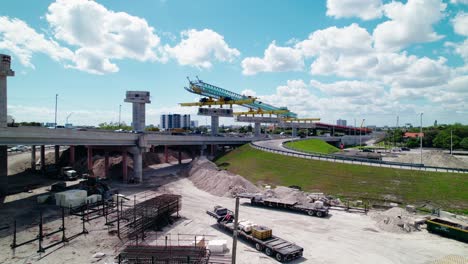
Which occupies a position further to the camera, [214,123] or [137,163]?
[214,123]

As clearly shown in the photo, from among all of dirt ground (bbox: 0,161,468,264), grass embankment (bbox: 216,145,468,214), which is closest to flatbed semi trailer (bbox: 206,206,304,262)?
dirt ground (bbox: 0,161,468,264)

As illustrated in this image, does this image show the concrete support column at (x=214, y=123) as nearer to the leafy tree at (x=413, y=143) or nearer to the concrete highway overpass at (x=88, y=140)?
the concrete highway overpass at (x=88, y=140)

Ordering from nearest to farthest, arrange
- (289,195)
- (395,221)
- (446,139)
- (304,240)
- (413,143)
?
1. (304,240)
2. (395,221)
3. (289,195)
4. (446,139)
5. (413,143)

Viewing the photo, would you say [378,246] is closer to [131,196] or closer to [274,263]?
[274,263]

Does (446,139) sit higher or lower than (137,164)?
higher

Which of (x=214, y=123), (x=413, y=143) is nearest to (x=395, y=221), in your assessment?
(x=214, y=123)

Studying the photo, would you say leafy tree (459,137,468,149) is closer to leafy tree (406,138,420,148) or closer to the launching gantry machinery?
leafy tree (406,138,420,148)

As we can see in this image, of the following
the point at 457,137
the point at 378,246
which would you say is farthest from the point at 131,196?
the point at 457,137

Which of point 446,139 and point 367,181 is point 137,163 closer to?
point 367,181
